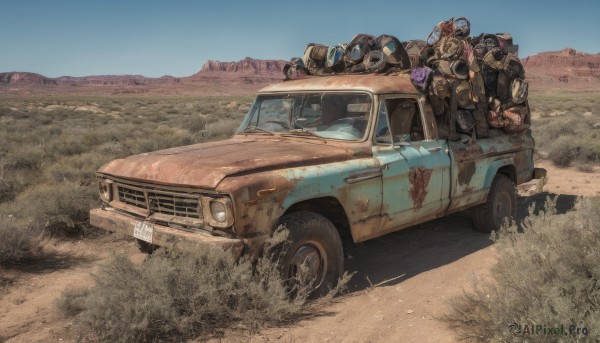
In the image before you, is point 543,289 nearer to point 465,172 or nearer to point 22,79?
point 465,172

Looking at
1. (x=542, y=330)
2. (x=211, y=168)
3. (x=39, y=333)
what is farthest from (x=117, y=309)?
(x=542, y=330)

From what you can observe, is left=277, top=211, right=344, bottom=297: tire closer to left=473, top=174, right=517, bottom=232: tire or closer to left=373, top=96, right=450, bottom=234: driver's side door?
left=373, top=96, right=450, bottom=234: driver's side door

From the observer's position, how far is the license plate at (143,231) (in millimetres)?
3818

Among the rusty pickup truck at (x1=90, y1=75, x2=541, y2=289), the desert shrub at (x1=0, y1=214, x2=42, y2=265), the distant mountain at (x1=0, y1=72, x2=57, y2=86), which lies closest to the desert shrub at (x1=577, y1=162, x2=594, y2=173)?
the rusty pickup truck at (x1=90, y1=75, x2=541, y2=289)

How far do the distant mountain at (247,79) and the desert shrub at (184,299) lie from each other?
11535cm

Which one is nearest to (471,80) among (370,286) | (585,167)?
(370,286)

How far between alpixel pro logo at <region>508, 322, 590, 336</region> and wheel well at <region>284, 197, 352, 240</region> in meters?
1.72

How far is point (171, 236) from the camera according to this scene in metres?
3.63

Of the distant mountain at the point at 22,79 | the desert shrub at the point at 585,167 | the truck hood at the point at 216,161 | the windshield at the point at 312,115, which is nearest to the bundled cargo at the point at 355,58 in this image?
the windshield at the point at 312,115

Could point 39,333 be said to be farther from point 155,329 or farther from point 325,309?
point 325,309

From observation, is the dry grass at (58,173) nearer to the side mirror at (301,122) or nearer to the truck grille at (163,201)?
the truck grille at (163,201)

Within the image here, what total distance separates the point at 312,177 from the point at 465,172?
2.35 m

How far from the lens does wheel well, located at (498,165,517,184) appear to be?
6281 millimetres

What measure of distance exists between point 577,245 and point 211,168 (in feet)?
8.43
